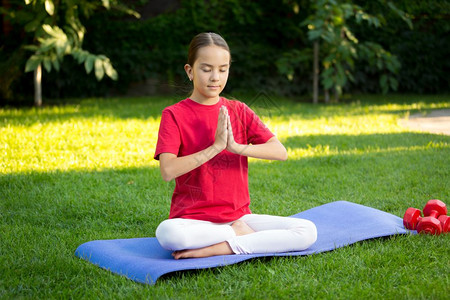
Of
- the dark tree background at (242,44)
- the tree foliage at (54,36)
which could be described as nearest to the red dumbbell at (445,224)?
the tree foliage at (54,36)

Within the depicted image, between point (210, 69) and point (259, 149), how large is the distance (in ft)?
1.61

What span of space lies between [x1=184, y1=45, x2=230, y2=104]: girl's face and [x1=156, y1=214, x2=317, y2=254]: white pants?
2.29 feet

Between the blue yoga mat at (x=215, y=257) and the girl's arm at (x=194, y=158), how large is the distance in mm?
437

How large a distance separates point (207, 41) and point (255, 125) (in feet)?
1.77

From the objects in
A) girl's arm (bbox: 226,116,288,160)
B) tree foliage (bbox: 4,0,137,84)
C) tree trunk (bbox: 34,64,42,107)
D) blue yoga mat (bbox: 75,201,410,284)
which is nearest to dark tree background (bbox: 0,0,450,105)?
tree trunk (bbox: 34,64,42,107)

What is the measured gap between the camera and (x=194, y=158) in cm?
268

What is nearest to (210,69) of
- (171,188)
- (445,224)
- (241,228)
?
(241,228)

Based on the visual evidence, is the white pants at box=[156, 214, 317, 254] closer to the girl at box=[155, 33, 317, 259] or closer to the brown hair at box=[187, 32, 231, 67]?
the girl at box=[155, 33, 317, 259]

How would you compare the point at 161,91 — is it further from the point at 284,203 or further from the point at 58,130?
the point at 284,203

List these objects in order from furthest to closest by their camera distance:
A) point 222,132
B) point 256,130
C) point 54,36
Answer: point 54,36
point 256,130
point 222,132

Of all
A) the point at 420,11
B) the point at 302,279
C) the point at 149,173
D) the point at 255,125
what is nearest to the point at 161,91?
the point at 420,11

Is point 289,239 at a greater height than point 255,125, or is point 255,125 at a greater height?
point 255,125

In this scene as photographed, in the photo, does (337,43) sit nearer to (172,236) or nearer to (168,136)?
(168,136)

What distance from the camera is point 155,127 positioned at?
6.68 m
